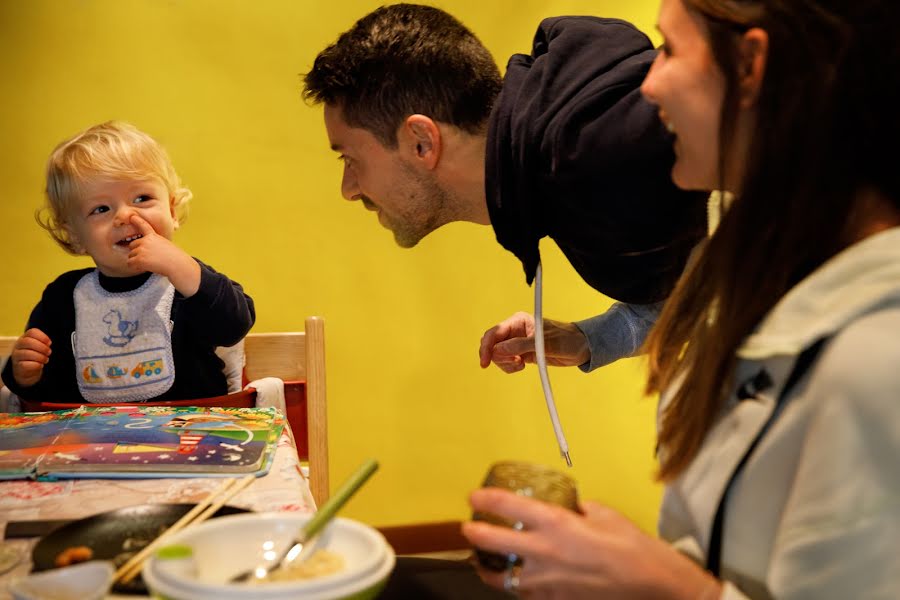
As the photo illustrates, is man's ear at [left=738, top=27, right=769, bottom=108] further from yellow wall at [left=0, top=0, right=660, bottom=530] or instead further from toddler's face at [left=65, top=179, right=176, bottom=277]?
yellow wall at [left=0, top=0, right=660, bottom=530]

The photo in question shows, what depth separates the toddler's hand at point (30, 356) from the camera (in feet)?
4.81

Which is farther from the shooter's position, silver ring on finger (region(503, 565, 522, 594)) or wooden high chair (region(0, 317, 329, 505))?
wooden high chair (region(0, 317, 329, 505))

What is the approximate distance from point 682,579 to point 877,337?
0.74 feet

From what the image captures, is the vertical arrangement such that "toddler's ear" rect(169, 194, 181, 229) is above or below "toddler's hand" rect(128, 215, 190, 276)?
above

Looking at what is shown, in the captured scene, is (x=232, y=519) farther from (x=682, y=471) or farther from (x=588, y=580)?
(x=682, y=471)

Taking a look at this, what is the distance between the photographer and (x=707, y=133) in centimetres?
74

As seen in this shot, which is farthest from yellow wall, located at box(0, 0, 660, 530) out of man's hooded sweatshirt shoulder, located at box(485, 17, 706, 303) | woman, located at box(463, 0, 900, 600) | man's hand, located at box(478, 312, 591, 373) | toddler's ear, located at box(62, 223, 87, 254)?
woman, located at box(463, 0, 900, 600)

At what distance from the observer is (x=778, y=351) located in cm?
60

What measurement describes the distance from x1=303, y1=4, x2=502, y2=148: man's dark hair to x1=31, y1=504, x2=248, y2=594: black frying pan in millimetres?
964

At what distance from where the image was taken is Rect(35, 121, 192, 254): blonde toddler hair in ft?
5.10

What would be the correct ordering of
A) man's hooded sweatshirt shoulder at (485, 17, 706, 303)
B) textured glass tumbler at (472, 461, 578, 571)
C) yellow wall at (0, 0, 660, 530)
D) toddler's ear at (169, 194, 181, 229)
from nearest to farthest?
textured glass tumbler at (472, 461, 578, 571), man's hooded sweatshirt shoulder at (485, 17, 706, 303), toddler's ear at (169, 194, 181, 229), yellow wall at (0, 0, 660, 530)

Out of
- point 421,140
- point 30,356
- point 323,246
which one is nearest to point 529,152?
point 421,140

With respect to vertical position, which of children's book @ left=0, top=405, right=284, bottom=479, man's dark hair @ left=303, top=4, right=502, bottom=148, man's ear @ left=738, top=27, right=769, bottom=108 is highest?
man's dark hair @ left=303, top=4, right=502, bottom=148

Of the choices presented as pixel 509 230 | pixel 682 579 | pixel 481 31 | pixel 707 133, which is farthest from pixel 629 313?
pixel 481 31
